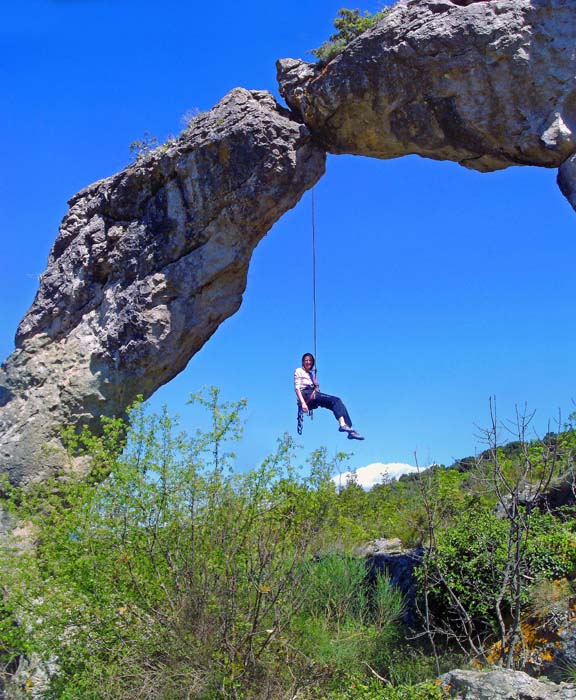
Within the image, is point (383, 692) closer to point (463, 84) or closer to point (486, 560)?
point (486, 560)

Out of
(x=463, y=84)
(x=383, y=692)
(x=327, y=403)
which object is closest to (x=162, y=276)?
(x=327, y=403)

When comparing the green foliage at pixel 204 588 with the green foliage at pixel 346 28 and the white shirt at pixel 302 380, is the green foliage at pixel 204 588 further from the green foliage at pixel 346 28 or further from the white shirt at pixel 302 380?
the green foliage at pixel 346 28

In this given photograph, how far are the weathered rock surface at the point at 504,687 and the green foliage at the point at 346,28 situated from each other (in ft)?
25.0

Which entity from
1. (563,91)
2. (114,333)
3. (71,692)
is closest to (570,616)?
(71,692)

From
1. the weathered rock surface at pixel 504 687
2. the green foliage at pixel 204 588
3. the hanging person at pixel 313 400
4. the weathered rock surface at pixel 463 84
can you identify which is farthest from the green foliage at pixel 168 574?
the weathered rock surface at pixel 463 84

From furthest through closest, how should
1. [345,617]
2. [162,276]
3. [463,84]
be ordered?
[162,276] < [463,84] < [345,617]

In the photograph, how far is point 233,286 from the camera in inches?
407

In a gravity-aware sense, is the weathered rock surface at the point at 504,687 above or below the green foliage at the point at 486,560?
below

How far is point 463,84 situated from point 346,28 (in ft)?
6.07

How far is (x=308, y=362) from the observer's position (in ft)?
34.8

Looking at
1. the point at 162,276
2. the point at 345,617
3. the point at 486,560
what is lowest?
the point at 345,617

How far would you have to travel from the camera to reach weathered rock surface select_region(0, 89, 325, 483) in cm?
988

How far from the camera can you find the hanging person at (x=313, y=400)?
396 inches

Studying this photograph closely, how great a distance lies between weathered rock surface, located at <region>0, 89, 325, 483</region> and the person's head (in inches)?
48.3
